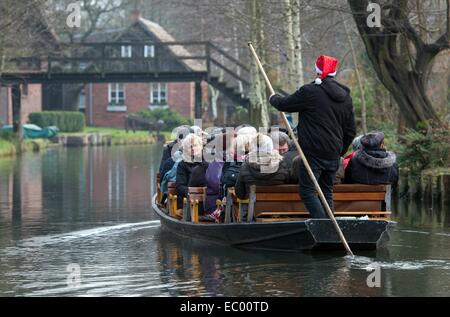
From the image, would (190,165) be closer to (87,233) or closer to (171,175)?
(171,175)

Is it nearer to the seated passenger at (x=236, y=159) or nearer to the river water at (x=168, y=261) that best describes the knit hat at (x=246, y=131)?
the seated passenger at (x=236, y=159)

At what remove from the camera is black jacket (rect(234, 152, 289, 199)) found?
1498cm

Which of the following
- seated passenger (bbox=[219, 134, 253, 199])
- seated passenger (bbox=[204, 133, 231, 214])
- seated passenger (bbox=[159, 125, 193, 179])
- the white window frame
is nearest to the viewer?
seated passenger (bbox=[219, 134, 253, 199])

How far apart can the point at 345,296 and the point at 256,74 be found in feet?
100

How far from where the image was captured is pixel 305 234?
1466cm

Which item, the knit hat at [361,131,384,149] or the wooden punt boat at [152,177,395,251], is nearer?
the wooden punt boat at [152,177,395,251]

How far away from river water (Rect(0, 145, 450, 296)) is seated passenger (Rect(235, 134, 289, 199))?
0.97 m

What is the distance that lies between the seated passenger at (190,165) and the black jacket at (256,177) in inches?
65.6

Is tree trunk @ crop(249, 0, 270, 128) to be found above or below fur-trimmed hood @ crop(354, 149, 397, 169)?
above

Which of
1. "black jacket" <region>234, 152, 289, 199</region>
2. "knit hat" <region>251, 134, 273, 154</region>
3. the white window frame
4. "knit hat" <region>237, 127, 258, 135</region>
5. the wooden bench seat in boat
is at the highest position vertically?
the white window frame

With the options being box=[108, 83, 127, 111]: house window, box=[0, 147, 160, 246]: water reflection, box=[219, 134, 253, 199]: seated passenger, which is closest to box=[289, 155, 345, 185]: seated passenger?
box=[219, 134, 253, 199]: seated passenger

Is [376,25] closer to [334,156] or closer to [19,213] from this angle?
[19,213]

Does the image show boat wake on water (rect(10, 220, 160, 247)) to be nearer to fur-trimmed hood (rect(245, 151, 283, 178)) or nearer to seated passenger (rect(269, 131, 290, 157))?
seated passenger (rect(269, 131, 290, 157))

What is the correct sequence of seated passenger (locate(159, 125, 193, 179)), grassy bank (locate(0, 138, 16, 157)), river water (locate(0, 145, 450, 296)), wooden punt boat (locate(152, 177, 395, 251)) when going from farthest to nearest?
grassy bank (locate(0, 138, 16, 157)) < seated passenger (locate(159, 125, 193, 179)) < wooden punt boat (locate(152, 177, 395, 251)) < river water (locate(0, 145, 450, 296))
